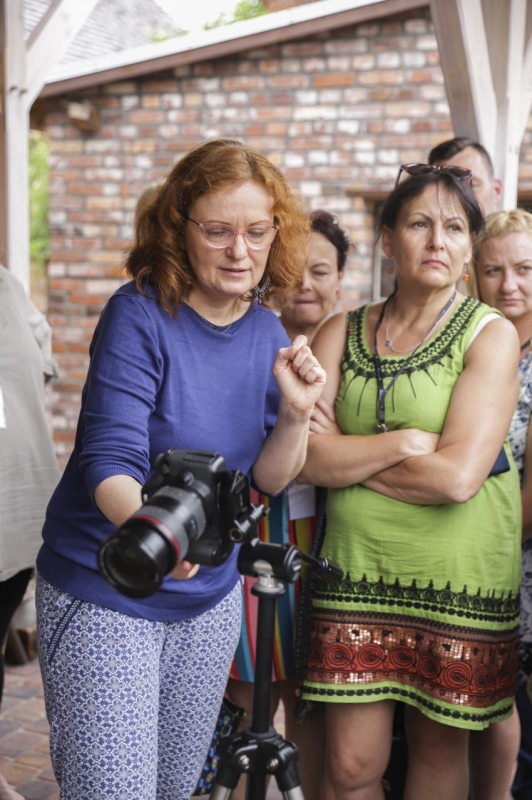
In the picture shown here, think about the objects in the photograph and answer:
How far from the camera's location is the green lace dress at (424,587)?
2053 mm

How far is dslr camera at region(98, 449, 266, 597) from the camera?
1.18 metres

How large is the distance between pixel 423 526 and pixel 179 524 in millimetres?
998

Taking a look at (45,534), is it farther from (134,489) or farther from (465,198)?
(465,198)

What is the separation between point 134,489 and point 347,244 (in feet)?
4.82

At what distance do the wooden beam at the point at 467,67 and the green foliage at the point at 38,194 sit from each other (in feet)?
56.2

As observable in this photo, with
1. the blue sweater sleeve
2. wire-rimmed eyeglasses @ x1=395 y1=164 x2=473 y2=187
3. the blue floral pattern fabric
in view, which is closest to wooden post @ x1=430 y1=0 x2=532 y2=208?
wire-rimmed eyeglasses @ x1=395 y1=164 x2=473 y2=187

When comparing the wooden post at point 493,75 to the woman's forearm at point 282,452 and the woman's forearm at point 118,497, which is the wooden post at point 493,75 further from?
the woman's forearm at point 118,497

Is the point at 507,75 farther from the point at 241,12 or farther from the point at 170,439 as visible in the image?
the point at 241,12

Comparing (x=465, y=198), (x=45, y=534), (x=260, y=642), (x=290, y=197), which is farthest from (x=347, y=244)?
(x=260, y=642)

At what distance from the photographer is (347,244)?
2.78 metres

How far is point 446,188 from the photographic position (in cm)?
216

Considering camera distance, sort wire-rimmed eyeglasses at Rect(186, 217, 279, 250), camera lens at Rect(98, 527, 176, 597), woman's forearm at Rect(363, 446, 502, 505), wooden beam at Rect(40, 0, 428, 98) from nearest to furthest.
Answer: camera lens at Rect(98, 527, 176, 597) < wire-rimmed eyeglasses at Rect(186, 217, 279, 250) < woman's forearm at Rect(363, 446, 502, 505) < wooden beam at Rect(40, 0, 428, 98)

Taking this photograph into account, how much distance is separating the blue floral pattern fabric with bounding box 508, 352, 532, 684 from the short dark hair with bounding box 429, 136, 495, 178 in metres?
1.06

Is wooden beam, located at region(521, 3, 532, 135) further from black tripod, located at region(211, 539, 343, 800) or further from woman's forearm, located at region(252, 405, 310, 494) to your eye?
black tripod, located at region(211, 539, 343, 800)
